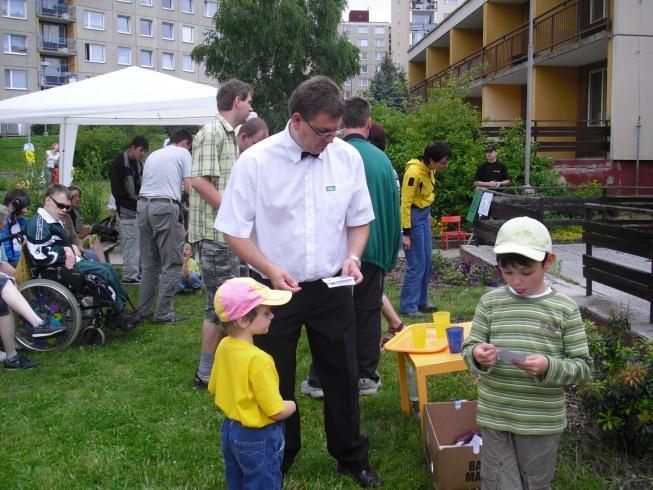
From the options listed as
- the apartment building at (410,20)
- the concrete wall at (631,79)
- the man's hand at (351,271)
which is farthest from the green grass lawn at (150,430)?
the apartment building at (410,20)

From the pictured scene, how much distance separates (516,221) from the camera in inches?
113

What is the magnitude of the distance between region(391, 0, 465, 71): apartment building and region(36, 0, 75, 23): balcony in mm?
27704

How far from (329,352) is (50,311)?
4.01 meters

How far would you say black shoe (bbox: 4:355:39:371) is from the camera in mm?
6012

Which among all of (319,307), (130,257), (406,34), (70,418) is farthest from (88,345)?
(406,34)

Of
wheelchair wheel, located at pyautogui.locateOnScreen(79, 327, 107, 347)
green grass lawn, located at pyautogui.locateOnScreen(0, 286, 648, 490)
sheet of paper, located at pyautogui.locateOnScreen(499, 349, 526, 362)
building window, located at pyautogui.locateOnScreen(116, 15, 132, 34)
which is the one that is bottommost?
green grass lawn, located at pyautogui.locateOnScreen(0, 286, 648, 490)

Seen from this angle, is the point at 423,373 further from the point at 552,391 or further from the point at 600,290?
the point at 600,290

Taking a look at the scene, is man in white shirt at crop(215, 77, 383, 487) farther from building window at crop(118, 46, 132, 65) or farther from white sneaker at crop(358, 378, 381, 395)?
building window at crop(118, 46, 132, 65)

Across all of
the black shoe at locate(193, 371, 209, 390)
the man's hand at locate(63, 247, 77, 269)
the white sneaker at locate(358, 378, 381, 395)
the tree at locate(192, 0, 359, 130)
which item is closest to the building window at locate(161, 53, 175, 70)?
the tree at locate(192, 0, 359, 130)

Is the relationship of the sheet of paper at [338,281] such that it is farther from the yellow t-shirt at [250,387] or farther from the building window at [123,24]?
the building window at [123,24]

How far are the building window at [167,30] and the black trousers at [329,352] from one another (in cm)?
6185

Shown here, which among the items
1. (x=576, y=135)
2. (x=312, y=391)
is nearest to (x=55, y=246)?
(x=312, y=391)

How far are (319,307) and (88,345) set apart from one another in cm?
404

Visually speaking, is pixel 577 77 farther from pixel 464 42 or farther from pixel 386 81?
pixel 386 81
